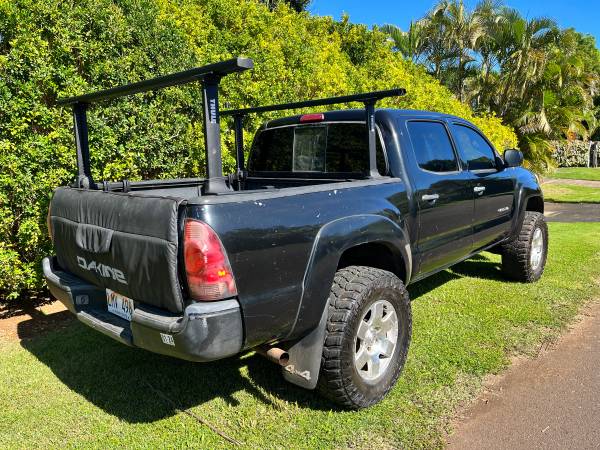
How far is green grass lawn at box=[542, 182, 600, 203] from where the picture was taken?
52.5 feet

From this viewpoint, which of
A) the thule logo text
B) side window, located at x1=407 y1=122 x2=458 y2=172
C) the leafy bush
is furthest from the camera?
the leafy bush

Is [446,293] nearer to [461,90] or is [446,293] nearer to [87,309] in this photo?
[87,309]

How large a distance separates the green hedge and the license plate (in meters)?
2.04

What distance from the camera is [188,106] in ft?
19.2

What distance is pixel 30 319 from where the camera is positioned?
16.2 ft

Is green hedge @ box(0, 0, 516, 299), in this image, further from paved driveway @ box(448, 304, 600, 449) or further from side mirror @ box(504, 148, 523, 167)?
paved driveway @ box(448, 304, 600, 449)

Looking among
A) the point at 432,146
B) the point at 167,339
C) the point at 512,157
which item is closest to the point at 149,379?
the point at 167,339

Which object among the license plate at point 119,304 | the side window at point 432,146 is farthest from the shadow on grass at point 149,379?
the side window at point 432,146

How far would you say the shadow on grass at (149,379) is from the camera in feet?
10.5

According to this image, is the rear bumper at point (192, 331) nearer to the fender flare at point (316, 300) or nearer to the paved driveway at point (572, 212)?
the fender flare at point (316, 300)

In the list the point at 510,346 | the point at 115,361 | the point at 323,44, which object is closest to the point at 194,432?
the point at 115,361

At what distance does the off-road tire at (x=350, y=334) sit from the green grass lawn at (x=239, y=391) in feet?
0.42

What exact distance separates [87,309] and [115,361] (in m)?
0.92

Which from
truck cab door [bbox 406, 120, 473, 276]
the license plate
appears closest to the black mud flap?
the license plate
